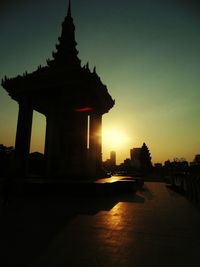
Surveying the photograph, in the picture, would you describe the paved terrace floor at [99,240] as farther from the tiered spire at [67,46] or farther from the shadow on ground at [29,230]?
the tiered spire at [67,46]

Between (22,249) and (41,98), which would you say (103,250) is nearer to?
(22,249)

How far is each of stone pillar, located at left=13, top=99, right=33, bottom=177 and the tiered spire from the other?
22.1 feet

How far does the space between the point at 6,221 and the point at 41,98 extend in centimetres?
1608

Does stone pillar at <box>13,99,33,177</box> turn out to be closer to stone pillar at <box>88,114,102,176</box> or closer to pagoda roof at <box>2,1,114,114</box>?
pagoda roof at <box>2,1,114,114</box>

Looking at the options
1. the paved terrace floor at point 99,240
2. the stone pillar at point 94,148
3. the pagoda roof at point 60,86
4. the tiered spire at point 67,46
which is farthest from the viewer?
the tiered spire at point 67,46

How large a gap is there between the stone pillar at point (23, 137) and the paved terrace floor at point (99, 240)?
1206 cm

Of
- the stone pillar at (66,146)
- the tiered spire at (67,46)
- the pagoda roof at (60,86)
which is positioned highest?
the tiered spire at (67,46)

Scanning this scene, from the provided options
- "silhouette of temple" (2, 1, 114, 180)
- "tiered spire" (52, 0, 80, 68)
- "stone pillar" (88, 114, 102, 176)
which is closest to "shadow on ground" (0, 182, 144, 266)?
"silhouette of temple" (2, 1, 114, 180)

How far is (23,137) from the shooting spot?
19969 mm

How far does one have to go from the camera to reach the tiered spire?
23484 millimetres

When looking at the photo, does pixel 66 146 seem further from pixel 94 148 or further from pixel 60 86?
pixel 60 86

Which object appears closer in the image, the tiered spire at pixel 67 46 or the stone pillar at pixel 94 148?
the stone pillar at pixel 94 148

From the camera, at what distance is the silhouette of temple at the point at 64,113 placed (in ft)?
62.1

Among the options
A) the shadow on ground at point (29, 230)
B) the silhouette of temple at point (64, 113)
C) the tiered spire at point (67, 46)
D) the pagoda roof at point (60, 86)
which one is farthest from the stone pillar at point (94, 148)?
the shadow on ground at point (29, 230)
